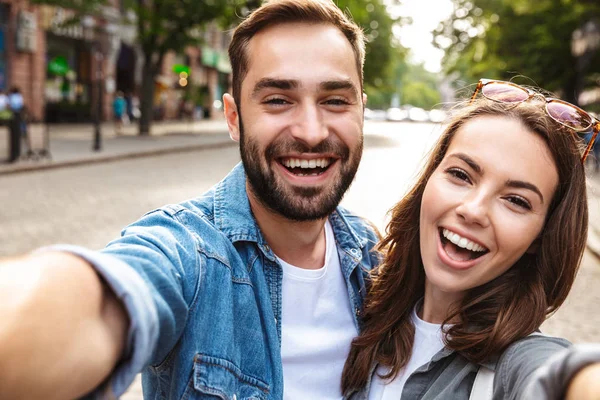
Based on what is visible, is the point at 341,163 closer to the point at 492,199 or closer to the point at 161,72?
the point at 492,199

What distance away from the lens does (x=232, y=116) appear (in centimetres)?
254

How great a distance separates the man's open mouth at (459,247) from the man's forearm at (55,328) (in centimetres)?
122

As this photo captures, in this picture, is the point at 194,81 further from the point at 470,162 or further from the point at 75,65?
the point at 470,162

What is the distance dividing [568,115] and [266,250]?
1.09 metres

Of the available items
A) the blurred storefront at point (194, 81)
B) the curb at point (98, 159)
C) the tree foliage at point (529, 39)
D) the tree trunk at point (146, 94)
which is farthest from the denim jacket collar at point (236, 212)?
the blurred storefront at point (194, 81)

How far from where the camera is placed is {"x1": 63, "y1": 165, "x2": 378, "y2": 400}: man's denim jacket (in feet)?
3.87

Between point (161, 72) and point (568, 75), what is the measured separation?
23808mm

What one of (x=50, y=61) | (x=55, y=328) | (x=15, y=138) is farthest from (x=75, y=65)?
(x=55, y=328)

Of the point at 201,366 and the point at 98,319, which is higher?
the point at 98,319

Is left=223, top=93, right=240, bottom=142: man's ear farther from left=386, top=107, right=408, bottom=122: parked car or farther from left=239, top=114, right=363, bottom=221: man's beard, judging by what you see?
left=386, top=107, right=408, bottom=122: parked car

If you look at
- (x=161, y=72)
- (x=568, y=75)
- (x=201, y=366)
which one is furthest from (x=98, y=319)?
(x=161, y=72)

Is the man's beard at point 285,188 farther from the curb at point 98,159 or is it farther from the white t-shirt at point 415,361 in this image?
the curb at point 98,159

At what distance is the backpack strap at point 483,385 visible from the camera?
177cm

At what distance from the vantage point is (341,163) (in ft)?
7.80
